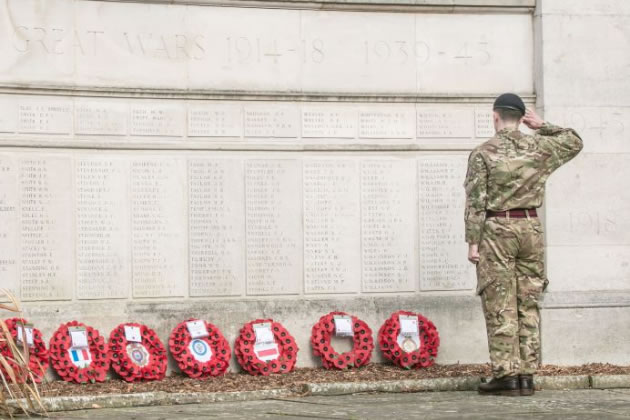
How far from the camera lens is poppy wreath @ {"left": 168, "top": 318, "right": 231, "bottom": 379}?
989cm

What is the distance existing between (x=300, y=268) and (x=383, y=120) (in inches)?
59.8

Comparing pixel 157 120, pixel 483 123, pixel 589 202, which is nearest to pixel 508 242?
pixel 589 202

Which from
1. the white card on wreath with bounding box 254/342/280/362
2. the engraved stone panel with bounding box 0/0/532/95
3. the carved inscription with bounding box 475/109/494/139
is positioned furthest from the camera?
the carved inscription with bounding box 475/109/494/139

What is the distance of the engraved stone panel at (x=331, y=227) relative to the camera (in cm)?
1059

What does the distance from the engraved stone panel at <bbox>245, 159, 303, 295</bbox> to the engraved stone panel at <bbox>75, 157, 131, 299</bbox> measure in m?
1.07

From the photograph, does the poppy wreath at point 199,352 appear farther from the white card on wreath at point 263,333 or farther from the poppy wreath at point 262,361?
the white card on wreath at point 263,333

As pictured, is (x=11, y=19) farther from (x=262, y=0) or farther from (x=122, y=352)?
(x=122, y=352)

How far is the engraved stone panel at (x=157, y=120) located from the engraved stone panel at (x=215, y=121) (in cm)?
9

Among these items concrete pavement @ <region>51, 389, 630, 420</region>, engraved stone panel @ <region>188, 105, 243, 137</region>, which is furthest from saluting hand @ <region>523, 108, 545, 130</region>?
engraved stone panel @ <region>188, 105, 243, 137</region>

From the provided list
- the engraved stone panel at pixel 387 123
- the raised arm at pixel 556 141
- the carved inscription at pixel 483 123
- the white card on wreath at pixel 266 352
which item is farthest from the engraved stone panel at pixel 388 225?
the raised arm at pixel 556 141

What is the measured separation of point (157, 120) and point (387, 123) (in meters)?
2.05

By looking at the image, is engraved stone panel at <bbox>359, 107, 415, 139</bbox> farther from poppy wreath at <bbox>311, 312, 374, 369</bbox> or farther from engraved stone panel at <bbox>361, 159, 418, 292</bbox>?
poppy wreath at <bbox>311, 312, 374, 369</bbox>

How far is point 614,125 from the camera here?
10.9 meters

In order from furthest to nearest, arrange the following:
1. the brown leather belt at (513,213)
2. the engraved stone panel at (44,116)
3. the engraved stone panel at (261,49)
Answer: the engraved stone panel at (261,49) → the engraved stone panel at (44,116) → the brown leather belt at (513,213)
